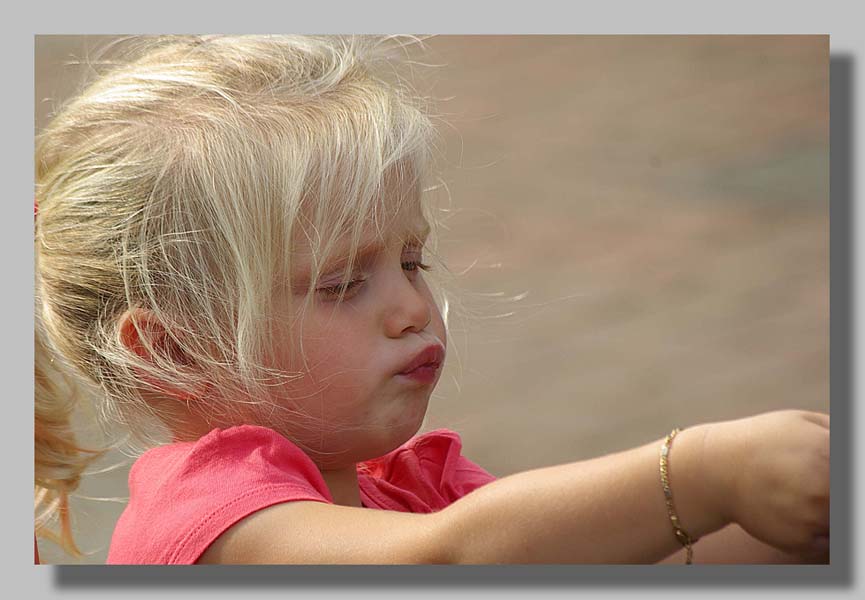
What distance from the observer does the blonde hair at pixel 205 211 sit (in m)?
1.25

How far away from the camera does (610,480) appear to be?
1.01 m

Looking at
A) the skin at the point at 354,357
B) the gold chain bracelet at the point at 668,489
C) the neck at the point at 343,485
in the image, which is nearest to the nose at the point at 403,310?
the skin at the point at 354,357

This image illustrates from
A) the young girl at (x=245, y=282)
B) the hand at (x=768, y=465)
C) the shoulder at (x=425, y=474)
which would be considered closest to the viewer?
the hand at (x=768, y=465)

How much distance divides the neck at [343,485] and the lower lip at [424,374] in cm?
11

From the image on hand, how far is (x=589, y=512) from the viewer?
3.34 feet

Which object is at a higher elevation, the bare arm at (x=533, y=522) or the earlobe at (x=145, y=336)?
the earlobe at (x=145, y=336)

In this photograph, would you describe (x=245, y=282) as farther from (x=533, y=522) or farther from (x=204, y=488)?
(x=533, y=522)

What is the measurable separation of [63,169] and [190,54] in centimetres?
17

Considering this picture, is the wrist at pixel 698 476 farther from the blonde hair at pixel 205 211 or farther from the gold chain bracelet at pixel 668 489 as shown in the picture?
the blonde hair at pixel 205 211

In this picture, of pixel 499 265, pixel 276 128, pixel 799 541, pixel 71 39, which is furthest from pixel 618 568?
pixel 71 39

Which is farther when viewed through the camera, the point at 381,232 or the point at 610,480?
the point at 381,232

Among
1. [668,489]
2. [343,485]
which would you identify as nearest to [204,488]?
[343,485]

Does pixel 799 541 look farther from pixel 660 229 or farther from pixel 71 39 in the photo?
pixel 71 39

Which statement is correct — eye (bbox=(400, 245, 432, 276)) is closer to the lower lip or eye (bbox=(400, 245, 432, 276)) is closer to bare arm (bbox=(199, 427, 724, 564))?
the lower lip
